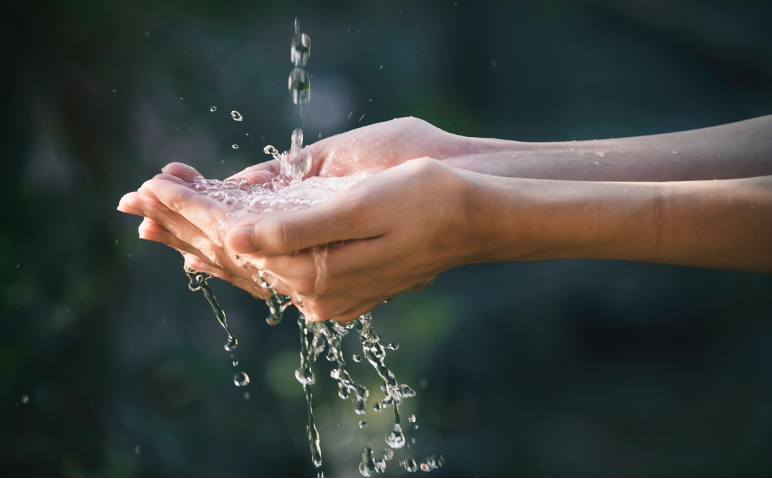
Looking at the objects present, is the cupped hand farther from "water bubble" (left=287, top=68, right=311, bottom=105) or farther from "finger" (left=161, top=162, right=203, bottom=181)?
"water bubble" (left=287, top=68, right=311, bottom=105)

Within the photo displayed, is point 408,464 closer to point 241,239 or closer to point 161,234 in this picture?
point 161,234

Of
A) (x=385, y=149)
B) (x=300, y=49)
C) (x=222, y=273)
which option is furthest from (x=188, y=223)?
(x=300, y=49)

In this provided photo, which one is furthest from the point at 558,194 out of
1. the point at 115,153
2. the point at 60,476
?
the point at 60,476

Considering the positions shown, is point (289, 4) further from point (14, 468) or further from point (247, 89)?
point (14, 468)

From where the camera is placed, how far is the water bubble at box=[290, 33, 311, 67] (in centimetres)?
198

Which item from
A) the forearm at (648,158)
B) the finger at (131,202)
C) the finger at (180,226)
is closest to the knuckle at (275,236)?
the finger at (180,226)

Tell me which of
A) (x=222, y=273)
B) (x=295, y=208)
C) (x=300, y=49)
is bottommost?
(x=222, y=273)

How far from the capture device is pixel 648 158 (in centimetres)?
120

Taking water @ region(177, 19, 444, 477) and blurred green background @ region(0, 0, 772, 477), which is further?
blurred green background @ region(0, 0, 772, 477)

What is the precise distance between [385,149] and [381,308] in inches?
38.1

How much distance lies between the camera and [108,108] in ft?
6.85

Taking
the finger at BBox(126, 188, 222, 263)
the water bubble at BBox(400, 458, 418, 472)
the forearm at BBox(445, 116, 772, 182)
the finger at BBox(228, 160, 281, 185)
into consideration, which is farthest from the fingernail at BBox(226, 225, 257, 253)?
the water bubble at BBox(400, 458, 418, 472)

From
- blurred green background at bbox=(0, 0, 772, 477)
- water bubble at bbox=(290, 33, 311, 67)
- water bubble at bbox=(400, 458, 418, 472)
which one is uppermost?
water bubble at bbox=(290, 33, 311, 67)

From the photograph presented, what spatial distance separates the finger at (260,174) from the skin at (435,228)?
0.13m
